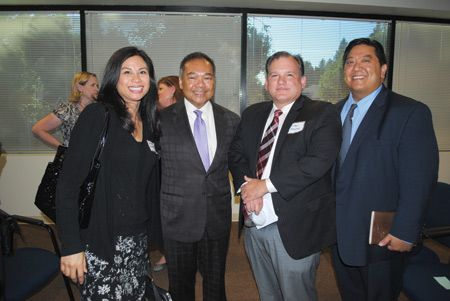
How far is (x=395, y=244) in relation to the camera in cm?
167

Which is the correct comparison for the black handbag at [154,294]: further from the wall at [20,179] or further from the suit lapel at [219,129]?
the wall at [20,179]

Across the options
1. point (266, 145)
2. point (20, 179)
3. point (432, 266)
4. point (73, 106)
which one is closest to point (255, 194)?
point (266, 145)

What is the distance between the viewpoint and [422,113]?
165 centimetres

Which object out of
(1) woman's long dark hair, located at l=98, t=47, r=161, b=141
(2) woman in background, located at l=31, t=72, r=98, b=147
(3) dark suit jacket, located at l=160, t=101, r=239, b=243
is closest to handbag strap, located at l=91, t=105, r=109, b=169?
(1) woman's long dark hair, located at l=98, t=47, r=161, b=141

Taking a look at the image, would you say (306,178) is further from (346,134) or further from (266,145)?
(346,134)

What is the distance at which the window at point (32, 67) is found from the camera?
15.0 feet

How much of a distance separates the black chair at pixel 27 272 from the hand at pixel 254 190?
1.54 meters

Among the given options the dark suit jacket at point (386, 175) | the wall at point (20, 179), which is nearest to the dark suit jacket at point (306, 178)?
the dark suit jacket at point (386, 175)

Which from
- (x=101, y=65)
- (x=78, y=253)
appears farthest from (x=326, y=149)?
(x=101, y=65)

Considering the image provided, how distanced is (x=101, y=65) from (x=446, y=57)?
613 cm

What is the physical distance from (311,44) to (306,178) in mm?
3956

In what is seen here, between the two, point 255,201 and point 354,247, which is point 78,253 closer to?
point 255,201

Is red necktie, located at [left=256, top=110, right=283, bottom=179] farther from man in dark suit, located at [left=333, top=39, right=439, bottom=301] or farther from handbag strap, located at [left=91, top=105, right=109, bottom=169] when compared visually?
handbag strap, located at [left=91, top=105, right=109, bottom=169]

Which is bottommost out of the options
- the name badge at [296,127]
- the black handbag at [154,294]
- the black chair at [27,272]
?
the black chair at [27,272]
